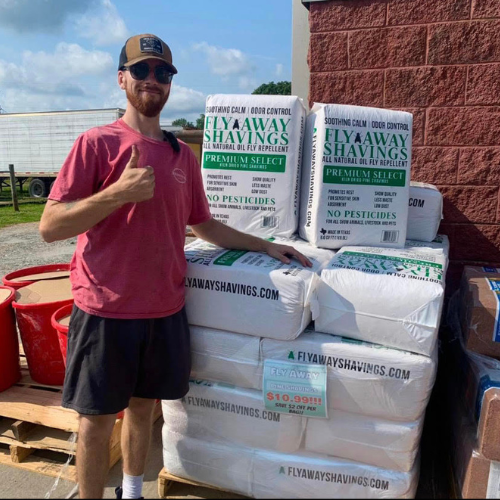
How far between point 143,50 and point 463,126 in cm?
243

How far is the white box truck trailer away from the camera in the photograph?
1981 cm

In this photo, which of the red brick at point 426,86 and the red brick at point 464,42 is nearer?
the red brick at point 464,42

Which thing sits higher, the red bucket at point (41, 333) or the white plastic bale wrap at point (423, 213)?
the white plastic bale wrap at point (423, 213)

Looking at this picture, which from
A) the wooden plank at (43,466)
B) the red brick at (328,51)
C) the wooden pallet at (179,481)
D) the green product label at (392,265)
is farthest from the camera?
the red brick at (328,51)

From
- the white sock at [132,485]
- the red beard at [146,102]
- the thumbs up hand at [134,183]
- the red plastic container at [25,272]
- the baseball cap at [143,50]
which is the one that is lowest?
the white sock at [132,485]

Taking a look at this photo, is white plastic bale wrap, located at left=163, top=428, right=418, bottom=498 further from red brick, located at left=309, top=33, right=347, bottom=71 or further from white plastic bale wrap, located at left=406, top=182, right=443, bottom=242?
red brick, located at left=309, top=33, right=347, bottom=71

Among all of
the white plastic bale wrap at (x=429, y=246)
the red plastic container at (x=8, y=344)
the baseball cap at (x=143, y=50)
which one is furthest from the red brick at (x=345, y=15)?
the red plastic container at (x=8, y=344)

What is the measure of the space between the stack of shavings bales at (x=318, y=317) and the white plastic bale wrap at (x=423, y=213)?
0.84ft

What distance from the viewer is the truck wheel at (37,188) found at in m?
21.3

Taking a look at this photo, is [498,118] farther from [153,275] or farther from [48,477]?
[48,477]

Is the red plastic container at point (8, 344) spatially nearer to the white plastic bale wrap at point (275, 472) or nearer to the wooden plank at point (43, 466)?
the wooden plank at point (43, 466)

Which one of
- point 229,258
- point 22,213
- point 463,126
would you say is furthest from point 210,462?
point 22,213

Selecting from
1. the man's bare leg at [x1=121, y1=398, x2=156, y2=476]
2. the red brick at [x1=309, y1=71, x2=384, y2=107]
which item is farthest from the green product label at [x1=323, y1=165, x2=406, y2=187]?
the man's bare leg at [x1=121, y1=398, x2=156, y2=476]

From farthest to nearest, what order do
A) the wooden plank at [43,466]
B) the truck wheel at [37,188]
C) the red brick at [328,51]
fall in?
the truck wheel at [37,188] < the red brick at [328,51] < the wooden plank at [43,466]
